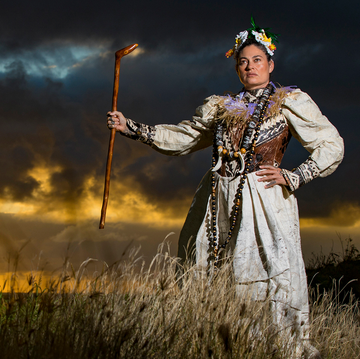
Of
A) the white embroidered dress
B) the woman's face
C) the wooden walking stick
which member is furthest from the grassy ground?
the woman's face

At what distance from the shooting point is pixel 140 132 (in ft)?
13.4

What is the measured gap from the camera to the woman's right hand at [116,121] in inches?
156

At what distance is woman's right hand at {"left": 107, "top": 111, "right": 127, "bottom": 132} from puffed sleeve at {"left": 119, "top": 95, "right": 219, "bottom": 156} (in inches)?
2.2

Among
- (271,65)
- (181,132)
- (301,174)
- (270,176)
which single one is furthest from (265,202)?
(271,65)

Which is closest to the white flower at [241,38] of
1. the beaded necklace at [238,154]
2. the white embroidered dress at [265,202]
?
the white embroidered dress at [265,202]

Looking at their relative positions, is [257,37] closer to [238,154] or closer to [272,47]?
[272,47]

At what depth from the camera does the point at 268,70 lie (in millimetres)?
4113

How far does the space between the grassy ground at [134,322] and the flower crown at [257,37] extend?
2.05 metres

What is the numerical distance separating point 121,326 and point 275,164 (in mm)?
1965

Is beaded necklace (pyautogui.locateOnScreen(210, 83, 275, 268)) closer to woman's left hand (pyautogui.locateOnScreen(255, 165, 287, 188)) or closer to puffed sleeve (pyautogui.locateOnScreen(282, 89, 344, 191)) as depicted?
woman's left hand (pyautogui.locateOnScreen(255, 165, 287, 188))

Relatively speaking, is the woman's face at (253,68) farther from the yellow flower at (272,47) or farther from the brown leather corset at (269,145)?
the brown leather corset at (269,145)

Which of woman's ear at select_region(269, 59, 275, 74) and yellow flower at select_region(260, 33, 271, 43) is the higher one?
yellow flower at select_region(260, 33, 271, 43)

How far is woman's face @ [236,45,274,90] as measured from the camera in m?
3.97

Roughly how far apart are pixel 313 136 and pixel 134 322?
2256 mm
